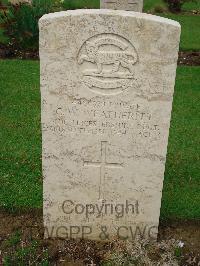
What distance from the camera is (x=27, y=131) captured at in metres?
6.41

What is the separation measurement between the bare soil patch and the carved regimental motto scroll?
1416 millimetres

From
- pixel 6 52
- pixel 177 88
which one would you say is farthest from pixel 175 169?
pixel 6 52

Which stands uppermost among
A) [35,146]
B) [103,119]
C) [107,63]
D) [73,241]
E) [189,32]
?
[107,63]

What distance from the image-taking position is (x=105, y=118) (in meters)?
3.71

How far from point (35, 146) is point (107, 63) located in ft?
8.91

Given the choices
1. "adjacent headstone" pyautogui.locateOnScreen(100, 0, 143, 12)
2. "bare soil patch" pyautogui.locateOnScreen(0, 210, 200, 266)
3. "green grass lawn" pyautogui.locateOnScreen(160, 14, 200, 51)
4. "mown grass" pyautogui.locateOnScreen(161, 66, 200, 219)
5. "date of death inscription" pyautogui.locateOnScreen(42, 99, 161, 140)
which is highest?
"adjacent headstone" pyautogui.locateOnScreen(100, 0, 143, 12)

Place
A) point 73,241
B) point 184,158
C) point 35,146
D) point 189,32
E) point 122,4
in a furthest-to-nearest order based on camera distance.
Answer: point 189,32
point 122,4
point 35,146
point 184,158
point 73,241

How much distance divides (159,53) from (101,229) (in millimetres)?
1660

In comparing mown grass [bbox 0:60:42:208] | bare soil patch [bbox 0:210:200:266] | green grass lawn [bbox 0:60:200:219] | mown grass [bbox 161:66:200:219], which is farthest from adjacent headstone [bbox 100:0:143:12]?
bare soil patch [bbox 0:210:200:266]

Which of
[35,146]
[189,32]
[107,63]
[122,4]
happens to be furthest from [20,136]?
[189,32]

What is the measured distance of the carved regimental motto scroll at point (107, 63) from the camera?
11.3ft

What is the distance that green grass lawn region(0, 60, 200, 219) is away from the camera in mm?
4891

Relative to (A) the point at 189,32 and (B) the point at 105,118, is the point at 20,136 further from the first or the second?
(A) the point at 189,32

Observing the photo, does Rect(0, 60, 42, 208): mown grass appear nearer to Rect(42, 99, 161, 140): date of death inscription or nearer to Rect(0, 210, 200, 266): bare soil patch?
Rect(0, 210, 200, 266): bare soil patch
